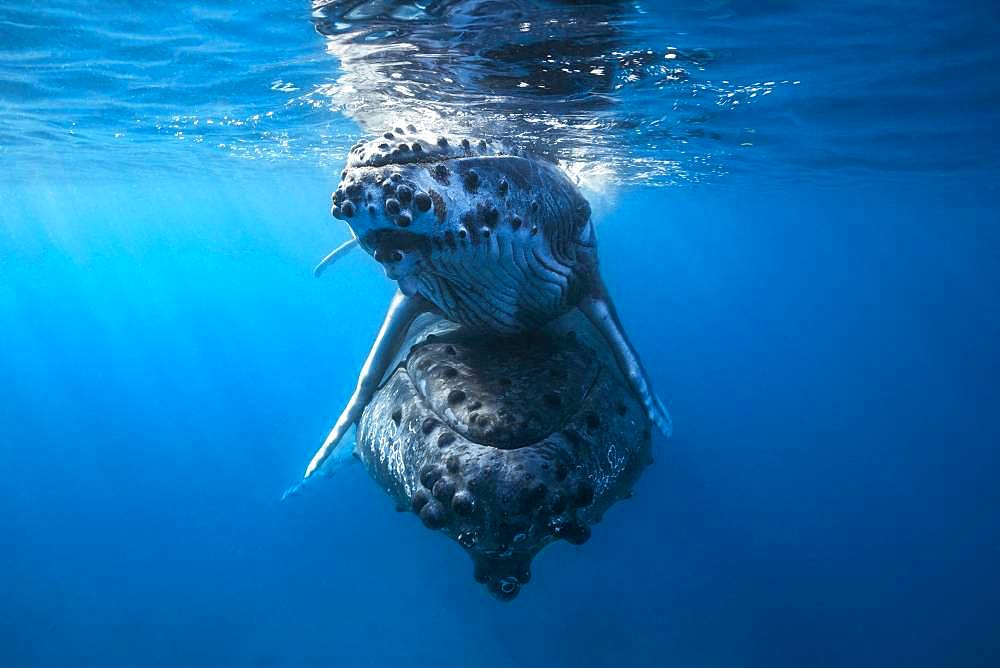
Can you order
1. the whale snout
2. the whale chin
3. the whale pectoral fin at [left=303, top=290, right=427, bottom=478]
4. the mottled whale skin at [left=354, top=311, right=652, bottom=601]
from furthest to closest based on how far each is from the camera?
the whale pectoral fin at [left=303, top=290, right=427, bottom=478], the whale chin, the whale snout, the mottled whale skin at [left=354, top=311, right=652, bottom=601]

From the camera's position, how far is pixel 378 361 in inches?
192

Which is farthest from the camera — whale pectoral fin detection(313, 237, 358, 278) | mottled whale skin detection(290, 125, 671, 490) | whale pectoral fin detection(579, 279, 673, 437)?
whale pectoral fin detection(313, 237, 358, 278)

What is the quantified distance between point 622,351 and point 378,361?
199 cm

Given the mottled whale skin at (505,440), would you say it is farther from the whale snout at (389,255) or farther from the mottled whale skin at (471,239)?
the whale snout at (389,255)

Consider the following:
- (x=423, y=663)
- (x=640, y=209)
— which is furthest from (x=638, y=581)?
(x=640, y=209)

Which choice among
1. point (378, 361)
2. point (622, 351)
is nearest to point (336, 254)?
point (378, 361)

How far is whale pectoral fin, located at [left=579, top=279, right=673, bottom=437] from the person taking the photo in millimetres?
4523

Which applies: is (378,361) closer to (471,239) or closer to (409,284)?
(409,284)

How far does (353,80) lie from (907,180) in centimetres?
2685

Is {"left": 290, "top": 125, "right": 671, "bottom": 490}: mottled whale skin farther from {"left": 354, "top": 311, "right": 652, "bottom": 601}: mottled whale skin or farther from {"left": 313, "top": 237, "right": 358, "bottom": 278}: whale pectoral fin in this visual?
{"left": 313, "top": 237, "right": 358, "bottom": 278}: whale pectoral fin

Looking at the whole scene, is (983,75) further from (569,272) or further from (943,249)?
(943,249)

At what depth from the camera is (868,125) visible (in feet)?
48.5

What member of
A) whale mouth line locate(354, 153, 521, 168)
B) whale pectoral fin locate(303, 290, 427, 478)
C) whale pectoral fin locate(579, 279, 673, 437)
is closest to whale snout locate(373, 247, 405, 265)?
whale mouth line locate(354, 153, 521, 168)

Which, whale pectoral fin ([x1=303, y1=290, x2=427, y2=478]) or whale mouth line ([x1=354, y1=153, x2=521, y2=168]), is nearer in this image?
whale mouth line ([x1=354, y1=153, x2=521, y2=168])
